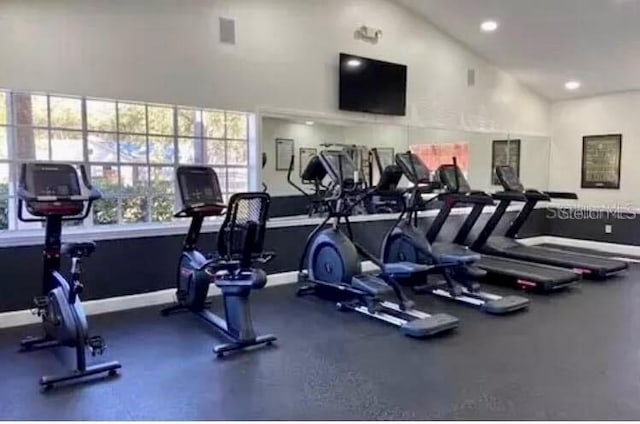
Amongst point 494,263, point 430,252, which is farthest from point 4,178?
point 494,263

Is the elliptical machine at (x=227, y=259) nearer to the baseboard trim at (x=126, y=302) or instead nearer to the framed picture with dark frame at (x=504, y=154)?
the baseboard trim at (x=126, y=302)

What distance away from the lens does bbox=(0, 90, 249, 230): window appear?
4648mm

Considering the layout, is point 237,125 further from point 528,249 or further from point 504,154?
point 504,154

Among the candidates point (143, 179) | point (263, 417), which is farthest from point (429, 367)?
point (143, 179)

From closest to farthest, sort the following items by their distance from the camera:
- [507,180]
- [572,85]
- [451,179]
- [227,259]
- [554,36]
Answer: [227,259]
[451,179]
[507,180]
[554,36]
[572,85]

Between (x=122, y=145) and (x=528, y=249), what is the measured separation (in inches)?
211

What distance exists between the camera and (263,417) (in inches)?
110

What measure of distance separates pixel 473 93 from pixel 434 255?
148 inches

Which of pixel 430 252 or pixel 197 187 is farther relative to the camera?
pixel 430 252

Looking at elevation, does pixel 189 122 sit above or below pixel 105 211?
above

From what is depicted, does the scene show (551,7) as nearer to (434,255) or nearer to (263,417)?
(434,255)

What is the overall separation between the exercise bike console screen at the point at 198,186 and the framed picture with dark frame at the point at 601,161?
23.5 ft

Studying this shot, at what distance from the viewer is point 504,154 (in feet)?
29.4

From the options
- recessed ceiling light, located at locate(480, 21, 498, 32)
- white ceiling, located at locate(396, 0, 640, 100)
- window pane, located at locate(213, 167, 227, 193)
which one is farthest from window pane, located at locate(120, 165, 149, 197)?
recessed ceiling light, located at locate(480, 21, 498, 32)
